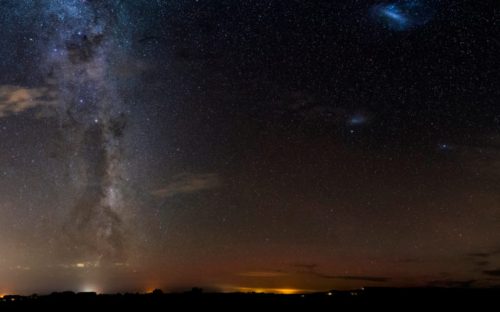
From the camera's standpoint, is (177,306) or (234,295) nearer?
(177,306)

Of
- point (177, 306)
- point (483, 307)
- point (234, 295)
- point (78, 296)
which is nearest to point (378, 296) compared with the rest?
point (483, 307)

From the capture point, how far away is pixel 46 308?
3045 centimetres

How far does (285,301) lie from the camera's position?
3397 centimetres

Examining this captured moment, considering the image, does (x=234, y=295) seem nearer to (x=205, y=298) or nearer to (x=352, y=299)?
(x=205, y=298)

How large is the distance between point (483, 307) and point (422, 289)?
307 inches

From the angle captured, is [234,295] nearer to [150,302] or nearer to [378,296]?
[150,302]

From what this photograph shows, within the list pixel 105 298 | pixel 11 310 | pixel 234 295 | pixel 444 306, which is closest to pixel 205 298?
pixel 234 295

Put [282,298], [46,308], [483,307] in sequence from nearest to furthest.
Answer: [483,307] → [46,308] → [282,298]

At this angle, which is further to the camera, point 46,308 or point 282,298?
point 282,298

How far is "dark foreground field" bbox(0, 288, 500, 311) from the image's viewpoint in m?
30.3

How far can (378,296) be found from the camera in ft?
110

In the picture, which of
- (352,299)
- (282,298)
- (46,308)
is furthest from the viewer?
Answer: (282,298)

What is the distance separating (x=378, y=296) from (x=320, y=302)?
4025mm

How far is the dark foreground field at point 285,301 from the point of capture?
30.3 metres
